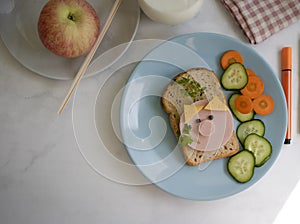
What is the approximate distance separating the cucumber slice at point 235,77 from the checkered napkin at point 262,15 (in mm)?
101

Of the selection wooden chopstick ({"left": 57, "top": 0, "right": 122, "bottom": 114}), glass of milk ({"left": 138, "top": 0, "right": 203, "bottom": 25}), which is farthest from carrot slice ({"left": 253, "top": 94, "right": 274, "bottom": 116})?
wooden chopstick ({"left": 57, "top": 0, "right": 122, "bottom": 114})

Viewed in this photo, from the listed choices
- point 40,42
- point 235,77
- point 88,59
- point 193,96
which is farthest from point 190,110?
point 40,42

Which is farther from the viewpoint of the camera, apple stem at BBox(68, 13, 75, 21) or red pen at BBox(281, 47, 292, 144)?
red pen at BBox(281, 47, 292, 144)

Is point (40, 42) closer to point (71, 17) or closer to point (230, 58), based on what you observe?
point (71, 17)

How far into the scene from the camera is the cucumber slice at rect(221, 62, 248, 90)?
1.03 metres

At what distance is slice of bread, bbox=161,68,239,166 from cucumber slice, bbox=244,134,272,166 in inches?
1.3

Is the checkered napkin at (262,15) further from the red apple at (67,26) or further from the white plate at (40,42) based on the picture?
the red apple at (67,26)

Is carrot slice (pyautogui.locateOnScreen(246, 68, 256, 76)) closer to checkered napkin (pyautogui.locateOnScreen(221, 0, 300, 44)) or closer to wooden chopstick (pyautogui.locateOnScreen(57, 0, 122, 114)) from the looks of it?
checkered napkin (pyautogui.locateOnScreen(221, 0, 300, 44))

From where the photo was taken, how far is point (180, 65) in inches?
40.9

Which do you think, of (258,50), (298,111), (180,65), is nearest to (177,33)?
(180,65)

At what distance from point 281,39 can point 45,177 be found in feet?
2.34

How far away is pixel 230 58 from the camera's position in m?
1.04

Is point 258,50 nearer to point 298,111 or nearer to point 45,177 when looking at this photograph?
point 298,111

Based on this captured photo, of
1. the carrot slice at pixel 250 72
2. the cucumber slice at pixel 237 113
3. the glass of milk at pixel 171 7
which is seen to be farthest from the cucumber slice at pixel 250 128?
the glass of milk at pixel 171 7
